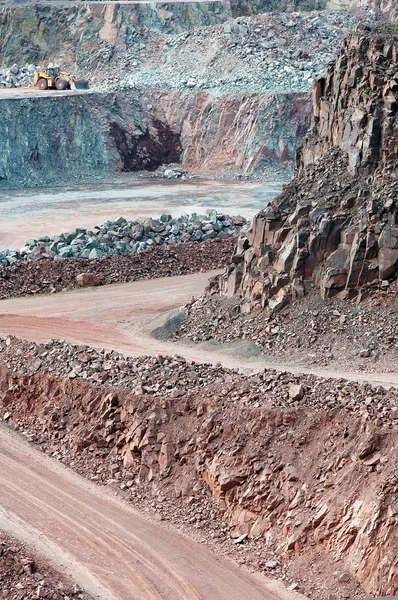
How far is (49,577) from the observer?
18.9 metres

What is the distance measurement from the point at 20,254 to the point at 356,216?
17552 millimetres

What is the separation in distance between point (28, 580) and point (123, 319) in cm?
1624

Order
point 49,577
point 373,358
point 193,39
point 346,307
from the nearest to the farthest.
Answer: point 49,577
point 373,358
point 346,307
point 193,39

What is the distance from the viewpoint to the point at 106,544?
68.9 ft

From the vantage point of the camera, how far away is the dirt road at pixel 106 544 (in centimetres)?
1952

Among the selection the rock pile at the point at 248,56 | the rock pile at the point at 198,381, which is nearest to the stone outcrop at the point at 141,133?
the rock pile at the point at 248,56

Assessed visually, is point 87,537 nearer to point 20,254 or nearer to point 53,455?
point 53,455

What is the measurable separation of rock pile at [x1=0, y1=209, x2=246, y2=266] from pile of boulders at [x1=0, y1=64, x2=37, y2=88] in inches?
1284

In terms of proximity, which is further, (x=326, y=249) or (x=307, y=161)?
(x=307, y=161)

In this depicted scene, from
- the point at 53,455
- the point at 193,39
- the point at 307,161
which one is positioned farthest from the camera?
the point at 193,39

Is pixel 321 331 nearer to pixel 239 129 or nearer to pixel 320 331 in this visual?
pixel 320 331

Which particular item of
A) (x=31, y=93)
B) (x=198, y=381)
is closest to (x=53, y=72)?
(x=31, y=93)

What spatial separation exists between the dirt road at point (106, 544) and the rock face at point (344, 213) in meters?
9.61

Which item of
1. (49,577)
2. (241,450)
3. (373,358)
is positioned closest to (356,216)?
(373,358)
